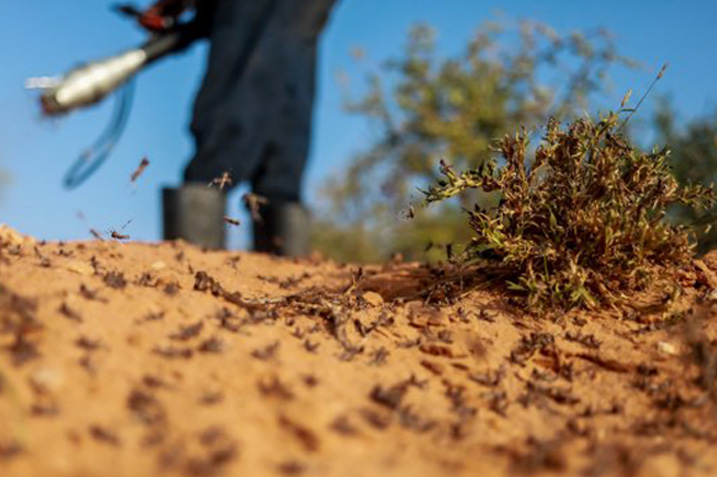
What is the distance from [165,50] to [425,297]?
6.93 m

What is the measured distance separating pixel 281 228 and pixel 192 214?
132 cm

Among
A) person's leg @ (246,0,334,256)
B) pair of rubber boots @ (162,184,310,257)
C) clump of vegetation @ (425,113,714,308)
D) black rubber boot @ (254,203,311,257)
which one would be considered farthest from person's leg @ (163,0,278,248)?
clump of vegetation @ (425,113,714,308)

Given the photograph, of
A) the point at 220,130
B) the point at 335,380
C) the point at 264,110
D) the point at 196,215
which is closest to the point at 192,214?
the point at 196,215

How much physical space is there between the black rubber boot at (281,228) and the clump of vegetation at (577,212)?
5.02 m

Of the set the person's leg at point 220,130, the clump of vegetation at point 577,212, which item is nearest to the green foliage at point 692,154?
the clump of vegetation at point 577,212

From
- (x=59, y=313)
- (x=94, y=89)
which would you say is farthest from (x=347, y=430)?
(x=94, y=89)

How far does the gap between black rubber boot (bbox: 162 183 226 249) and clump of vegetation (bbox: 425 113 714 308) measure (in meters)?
4.41

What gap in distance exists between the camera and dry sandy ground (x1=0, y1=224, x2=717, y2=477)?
1.93 metres

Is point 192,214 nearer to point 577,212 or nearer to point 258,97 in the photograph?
point 258,97

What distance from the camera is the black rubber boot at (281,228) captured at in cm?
848

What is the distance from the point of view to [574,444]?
228cm

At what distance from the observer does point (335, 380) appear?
8.09 ft

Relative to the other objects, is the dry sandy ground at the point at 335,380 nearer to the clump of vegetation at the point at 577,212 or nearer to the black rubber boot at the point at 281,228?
the clump of vegetation at the point at 577,212

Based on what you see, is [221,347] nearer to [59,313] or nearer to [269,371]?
[269,371]
